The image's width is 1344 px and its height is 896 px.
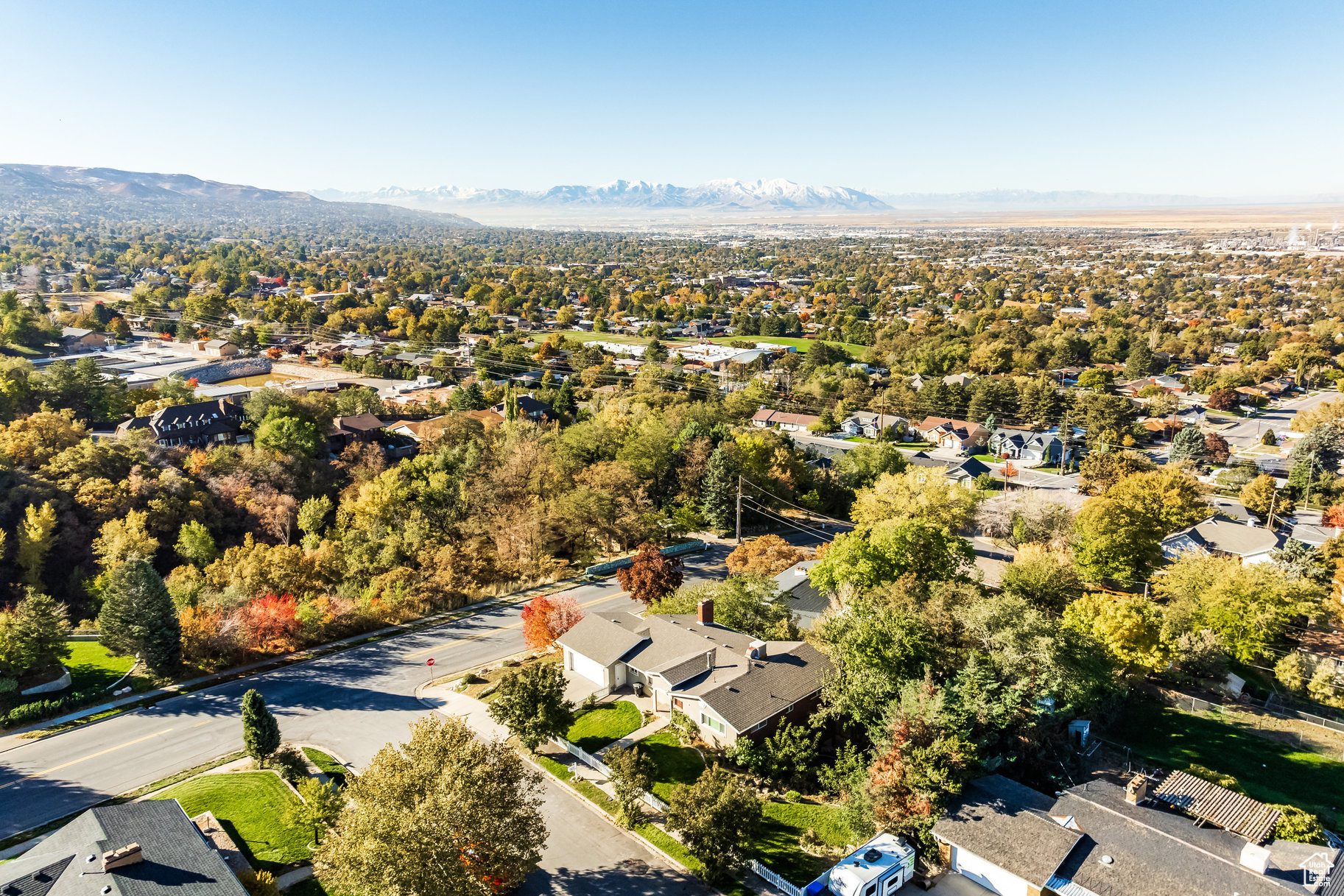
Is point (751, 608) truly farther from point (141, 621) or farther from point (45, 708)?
point (45, 708)

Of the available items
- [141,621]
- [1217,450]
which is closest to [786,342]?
[1217,450]

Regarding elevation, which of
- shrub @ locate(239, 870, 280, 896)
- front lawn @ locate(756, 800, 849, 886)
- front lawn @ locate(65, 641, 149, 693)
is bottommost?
front lawn @ locate(65, 641, 149, 693)

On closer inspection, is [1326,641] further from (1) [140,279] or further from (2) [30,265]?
(2) [30,265]

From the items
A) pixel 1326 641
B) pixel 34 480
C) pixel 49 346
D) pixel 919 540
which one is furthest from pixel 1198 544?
pixel 49 346

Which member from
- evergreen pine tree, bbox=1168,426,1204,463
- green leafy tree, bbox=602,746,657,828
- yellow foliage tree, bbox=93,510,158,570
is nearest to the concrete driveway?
green leafy tree, bbox=602,746,657,828

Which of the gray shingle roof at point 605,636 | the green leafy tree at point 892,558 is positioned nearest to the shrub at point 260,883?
the gray shingle roof at point 605,636

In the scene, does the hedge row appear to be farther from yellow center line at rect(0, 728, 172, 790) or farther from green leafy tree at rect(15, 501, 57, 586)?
green leafy tree at rect(15, 501, 57, 586)
